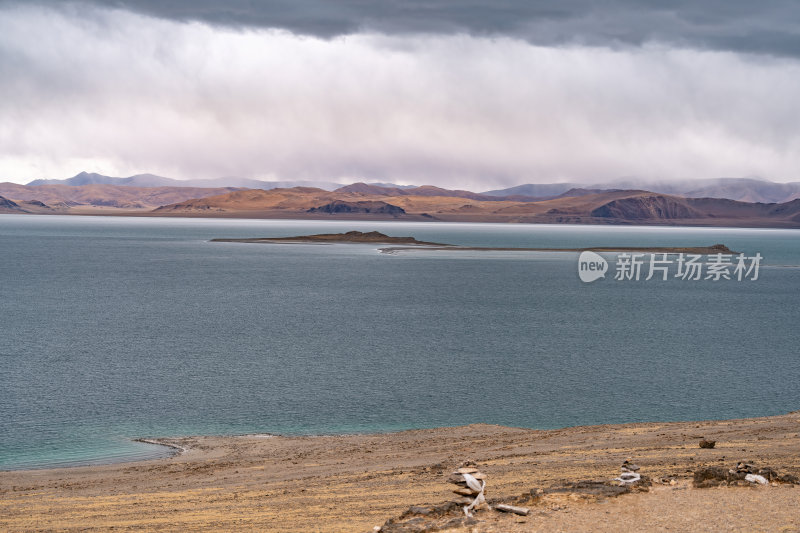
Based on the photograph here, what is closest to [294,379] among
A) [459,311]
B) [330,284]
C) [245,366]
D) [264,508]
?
[245,366]

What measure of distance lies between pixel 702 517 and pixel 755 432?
10985 mm

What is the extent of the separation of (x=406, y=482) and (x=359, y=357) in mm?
25298

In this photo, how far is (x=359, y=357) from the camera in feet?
145

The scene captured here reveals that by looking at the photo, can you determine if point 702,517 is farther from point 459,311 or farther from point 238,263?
point 238,263

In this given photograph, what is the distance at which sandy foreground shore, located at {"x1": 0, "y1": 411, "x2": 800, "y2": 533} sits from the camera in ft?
49.9

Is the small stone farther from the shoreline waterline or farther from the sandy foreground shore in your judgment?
the shoreline waterline

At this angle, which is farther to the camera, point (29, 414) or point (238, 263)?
point (238, 263)

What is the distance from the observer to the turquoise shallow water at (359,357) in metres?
31.2

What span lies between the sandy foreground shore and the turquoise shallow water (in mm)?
3716

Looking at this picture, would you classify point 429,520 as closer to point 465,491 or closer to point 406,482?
point 465,491

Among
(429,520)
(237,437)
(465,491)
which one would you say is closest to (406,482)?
(465,491)

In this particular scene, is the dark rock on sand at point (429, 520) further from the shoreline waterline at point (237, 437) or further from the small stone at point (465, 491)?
the shoreline waterline at point (237, 437)

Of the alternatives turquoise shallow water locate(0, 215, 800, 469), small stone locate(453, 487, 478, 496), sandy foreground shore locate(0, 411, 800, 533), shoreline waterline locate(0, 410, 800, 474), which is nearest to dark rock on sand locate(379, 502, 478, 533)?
sandy foreground shore locate(0, 411, 800, 533)

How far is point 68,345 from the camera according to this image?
1833 inches
